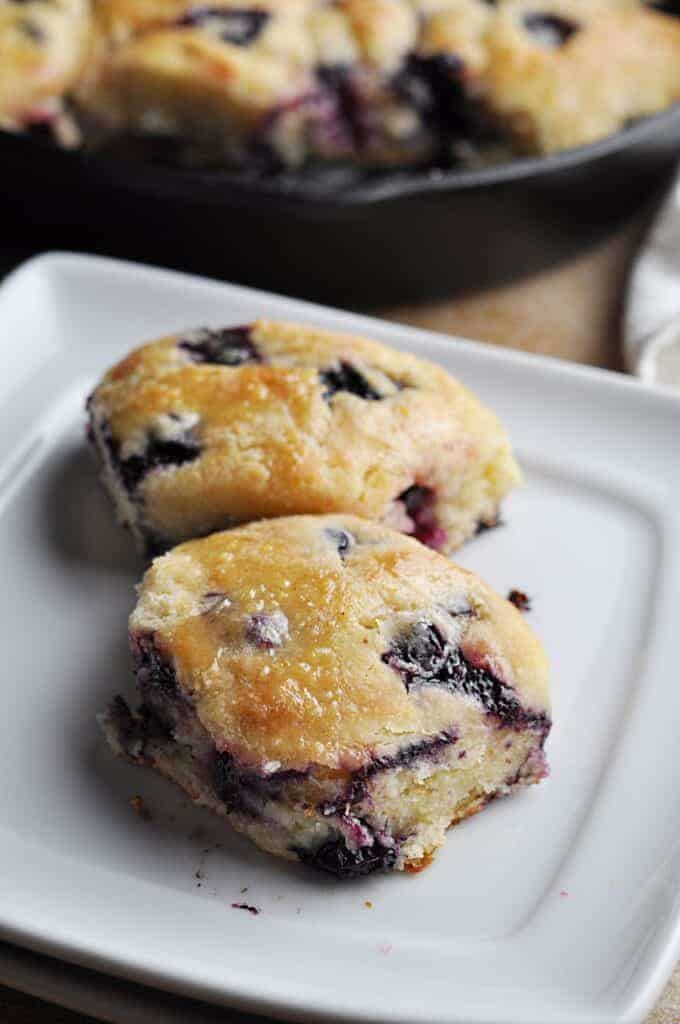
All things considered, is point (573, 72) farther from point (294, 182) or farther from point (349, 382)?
point (349, 382)

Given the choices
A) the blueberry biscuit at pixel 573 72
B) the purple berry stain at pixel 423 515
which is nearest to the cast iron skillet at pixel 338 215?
the blueberry biscuit at pixel 573 72

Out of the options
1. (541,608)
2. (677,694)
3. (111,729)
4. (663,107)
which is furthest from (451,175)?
(111,729)

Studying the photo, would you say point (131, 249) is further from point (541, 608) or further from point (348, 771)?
point (348, 771)

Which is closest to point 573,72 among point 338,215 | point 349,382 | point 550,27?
point 550,27

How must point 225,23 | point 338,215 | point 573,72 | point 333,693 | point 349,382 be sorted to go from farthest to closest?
point 225,23 → point 573,72 → point 338,215 → point 349,382 → point 333,693

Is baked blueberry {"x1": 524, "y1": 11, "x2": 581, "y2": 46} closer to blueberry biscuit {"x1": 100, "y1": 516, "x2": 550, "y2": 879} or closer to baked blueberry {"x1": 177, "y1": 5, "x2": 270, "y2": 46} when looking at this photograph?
baked blueberry {"x1": 177, "y1": 5, "x2": 270, "y2": 46}

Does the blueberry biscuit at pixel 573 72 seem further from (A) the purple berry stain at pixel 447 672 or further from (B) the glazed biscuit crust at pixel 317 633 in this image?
(A) the purple berry stain at pixel 447 672

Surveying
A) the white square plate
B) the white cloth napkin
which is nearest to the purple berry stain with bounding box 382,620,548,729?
the white square plate
